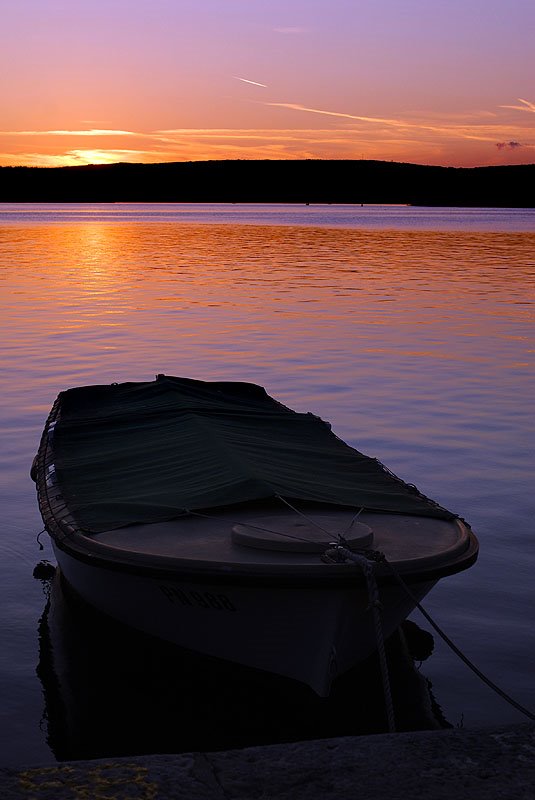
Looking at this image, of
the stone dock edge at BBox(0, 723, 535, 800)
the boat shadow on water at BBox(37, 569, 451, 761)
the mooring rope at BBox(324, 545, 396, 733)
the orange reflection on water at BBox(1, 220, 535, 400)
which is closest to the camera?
the stone dock edge at BBox(0, 723, 535, 800)

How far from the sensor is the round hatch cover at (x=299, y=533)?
8.14 metres

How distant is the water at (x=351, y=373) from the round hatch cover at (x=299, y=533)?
173 centimetres

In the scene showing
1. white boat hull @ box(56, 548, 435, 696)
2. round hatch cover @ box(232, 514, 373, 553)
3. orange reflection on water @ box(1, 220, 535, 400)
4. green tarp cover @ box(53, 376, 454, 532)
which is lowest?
orange reflection on water @ box(1, 220, 535, 400)

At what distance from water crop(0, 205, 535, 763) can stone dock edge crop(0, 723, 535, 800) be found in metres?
3.50

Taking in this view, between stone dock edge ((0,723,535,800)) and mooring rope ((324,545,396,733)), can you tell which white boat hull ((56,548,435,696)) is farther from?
stone dock edge ((0,723,535,800))

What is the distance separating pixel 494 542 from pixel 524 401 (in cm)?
1008

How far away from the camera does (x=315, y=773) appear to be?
16.0 feet

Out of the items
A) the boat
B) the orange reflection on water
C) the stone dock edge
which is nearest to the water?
the orange reflection on water

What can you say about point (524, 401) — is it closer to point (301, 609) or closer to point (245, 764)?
point (301, 609)

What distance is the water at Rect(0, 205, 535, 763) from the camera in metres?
10.4

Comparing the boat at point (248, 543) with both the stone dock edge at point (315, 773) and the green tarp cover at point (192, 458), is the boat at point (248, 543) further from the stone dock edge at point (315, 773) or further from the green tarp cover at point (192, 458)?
the stone dock edge at point (315, 773)

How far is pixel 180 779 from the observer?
477 centimetres

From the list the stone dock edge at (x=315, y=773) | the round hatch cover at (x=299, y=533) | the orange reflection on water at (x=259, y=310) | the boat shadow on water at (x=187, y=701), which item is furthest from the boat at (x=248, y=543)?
the orange reflection on water at (x=259, y=310)

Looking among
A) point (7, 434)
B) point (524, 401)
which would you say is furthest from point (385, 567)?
point (524, 401)
